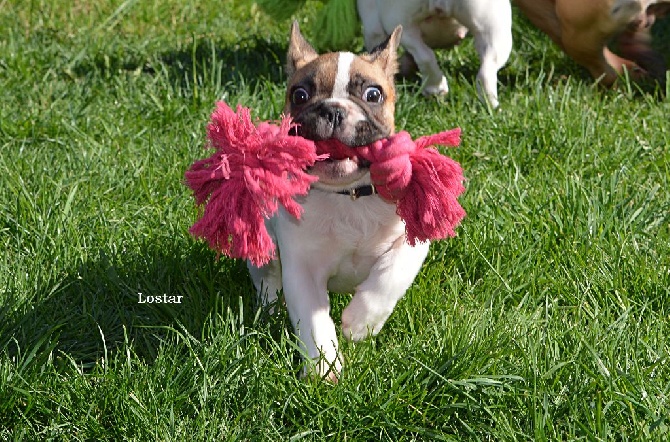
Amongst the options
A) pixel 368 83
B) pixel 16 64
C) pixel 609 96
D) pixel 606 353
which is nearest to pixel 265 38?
pixel 16 64

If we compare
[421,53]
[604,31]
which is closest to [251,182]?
[421,53]

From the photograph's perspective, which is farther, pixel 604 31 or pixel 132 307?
pixel 604 31

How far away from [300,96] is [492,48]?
6.93 ft

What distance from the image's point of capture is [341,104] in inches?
100

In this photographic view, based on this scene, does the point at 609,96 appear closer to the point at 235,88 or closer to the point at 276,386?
the point at 235,88

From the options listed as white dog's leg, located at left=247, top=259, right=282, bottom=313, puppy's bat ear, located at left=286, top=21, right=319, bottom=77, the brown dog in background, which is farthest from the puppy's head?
the brown dog in background

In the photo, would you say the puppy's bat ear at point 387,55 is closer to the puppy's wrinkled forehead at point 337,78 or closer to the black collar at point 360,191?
the puppy's wrinkled forehead at point 337,78

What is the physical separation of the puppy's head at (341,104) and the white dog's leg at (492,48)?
186 centimetres

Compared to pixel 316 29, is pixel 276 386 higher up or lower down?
higher up

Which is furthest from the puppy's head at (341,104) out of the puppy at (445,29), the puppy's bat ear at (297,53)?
the puppy at (445,29)

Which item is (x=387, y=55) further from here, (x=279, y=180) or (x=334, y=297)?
(x=334, y=297)

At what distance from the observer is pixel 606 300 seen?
3.04 meters

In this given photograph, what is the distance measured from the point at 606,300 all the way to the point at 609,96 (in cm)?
219

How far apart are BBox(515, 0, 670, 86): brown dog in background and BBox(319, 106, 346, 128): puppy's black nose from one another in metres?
2.70
